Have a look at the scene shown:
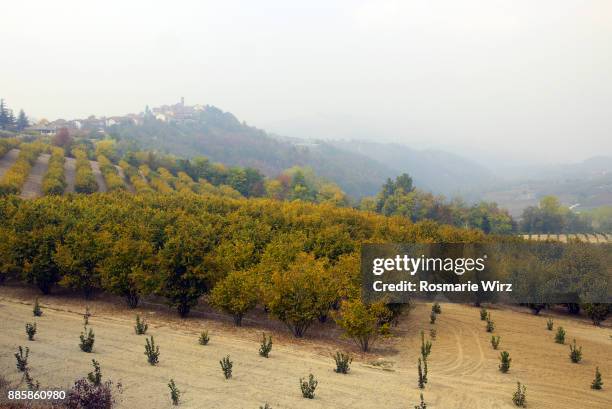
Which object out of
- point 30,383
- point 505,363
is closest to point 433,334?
point 505,363

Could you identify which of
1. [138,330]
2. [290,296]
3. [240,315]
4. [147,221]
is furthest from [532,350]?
[147,221]

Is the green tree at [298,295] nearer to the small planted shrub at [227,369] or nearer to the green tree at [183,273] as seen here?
the green tree at [183,273]

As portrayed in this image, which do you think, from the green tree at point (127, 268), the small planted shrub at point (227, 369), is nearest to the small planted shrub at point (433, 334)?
the small planted shrub at point (227, 369)

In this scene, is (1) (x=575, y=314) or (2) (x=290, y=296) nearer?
(2) (x=290, y=296)

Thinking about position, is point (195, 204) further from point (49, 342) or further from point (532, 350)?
point (532, 350)

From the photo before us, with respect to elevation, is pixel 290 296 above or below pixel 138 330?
above

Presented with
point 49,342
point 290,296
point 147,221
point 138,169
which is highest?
point 138,169
